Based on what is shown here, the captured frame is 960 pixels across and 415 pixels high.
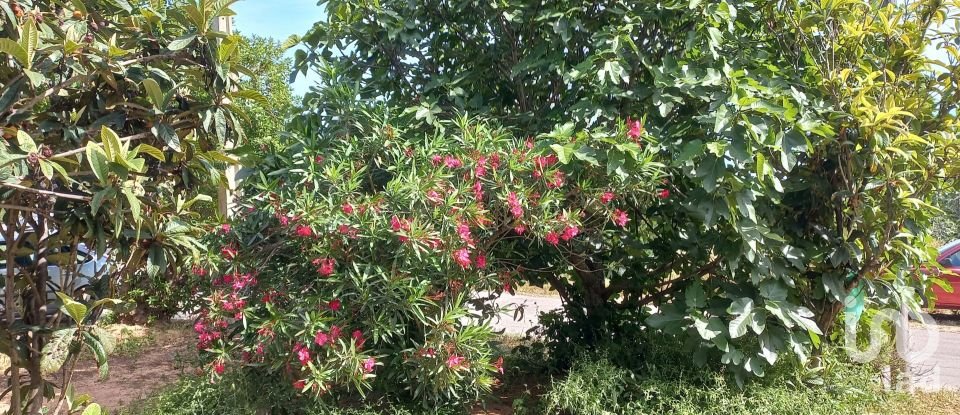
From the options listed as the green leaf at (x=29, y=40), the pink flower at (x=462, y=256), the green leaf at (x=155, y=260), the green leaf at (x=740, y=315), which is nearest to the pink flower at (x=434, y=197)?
the pink flower at (x=462, y=256)

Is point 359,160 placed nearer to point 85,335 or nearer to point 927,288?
point 85,335

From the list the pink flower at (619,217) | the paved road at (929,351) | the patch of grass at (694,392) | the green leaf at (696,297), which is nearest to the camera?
the pink flower at (619,217)

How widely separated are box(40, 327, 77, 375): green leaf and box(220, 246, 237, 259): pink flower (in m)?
1.08

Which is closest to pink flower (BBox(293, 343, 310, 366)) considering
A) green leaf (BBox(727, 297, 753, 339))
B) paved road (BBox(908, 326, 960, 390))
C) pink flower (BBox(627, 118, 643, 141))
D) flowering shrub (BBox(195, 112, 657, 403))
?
flowering shrub (BBox(195, 112, 657, 403))

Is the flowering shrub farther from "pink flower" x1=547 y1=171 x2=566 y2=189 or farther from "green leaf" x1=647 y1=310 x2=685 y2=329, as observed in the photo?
"green leaf" x1=647 y1=310 x2=685 y2=329

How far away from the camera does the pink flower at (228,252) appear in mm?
3559

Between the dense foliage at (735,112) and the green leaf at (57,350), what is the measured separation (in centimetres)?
194

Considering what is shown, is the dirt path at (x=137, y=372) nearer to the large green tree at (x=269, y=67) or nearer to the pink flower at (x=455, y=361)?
the pink flower at (x=455, y=361)

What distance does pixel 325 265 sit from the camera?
3252 millimetres

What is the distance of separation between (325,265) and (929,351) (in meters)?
6.97

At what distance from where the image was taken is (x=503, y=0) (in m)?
4.26

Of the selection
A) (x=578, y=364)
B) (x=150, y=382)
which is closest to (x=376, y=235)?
(x=578, y=364)

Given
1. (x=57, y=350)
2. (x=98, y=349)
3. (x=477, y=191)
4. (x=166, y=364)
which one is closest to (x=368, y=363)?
(x=477, y=191)

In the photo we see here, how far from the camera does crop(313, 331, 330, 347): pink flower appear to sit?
10.6 feet
